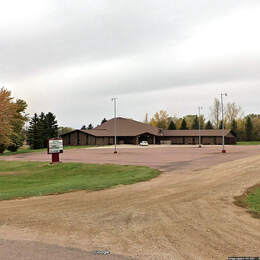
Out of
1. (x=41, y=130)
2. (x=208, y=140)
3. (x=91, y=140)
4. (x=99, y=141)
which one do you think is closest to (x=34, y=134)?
(x=41, y=130)

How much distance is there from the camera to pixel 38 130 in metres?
81.1

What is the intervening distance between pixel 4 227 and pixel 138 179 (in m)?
10.4

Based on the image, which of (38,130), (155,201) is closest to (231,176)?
(155,201)

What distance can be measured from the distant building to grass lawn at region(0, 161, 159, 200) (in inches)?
2288

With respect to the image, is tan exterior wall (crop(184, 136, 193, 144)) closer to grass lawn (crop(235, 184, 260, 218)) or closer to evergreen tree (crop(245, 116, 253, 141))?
evergreen tree (crop(245, 116, 253, 141))

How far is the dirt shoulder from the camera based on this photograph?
6496mm

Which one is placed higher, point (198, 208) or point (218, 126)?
point (218, 126)

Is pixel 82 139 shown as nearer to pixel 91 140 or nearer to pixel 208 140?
pixel 91 140

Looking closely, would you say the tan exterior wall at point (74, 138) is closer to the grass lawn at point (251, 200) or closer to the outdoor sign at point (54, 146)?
the outdoor sign at point (54, 146)

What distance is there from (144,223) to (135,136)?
8051 centimetres

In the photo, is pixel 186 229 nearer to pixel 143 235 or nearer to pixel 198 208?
pixel 143 235

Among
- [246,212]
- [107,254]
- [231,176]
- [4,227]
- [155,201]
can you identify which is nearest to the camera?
[107,254]

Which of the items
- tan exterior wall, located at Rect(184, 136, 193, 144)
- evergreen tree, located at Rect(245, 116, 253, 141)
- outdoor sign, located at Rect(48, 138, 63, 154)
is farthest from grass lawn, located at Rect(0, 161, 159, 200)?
evergreen tree, located at Rect(245, 116, 253, 141)

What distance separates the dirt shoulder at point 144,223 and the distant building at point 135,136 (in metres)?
73.7
